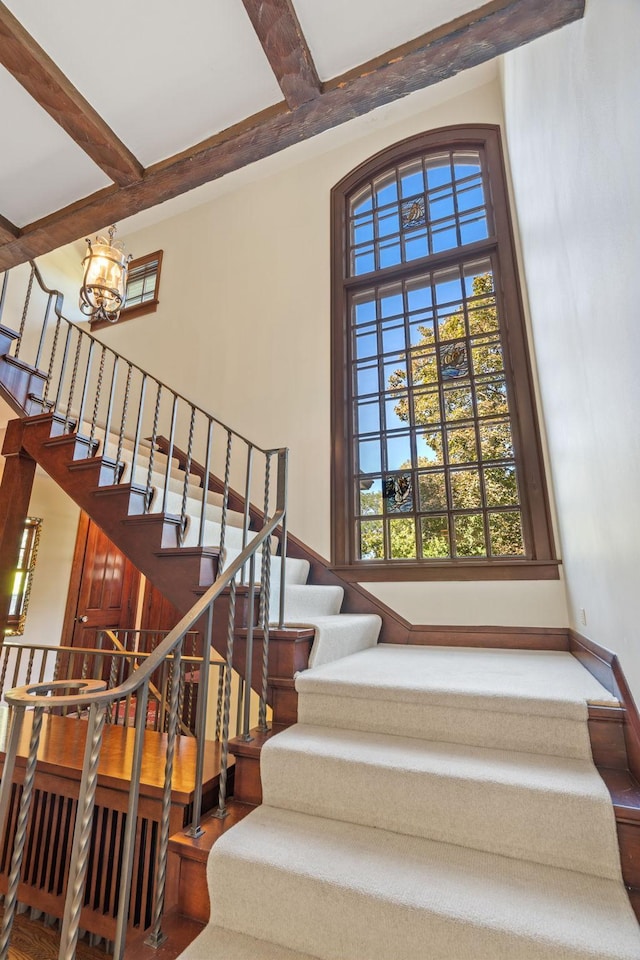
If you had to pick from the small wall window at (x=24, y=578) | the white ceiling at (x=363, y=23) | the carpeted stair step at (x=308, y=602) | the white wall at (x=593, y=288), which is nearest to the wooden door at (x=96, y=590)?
the small wall window at (x=24, y=578)

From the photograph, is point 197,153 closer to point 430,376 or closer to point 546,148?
point 546,148

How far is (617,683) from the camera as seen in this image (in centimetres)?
160

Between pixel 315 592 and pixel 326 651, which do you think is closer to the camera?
pixel 326 651

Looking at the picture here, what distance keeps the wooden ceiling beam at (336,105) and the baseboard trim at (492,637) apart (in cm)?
266

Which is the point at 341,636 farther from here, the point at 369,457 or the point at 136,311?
the point at 136,311

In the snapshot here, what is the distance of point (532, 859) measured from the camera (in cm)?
133

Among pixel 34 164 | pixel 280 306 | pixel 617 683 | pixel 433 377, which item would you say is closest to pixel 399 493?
pixel 433 377

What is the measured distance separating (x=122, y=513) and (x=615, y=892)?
2682mm

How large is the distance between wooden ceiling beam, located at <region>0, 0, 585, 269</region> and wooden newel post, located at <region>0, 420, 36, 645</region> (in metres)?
2.04

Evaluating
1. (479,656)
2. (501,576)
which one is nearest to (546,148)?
(501,576)

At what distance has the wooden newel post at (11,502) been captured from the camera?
3.41 m

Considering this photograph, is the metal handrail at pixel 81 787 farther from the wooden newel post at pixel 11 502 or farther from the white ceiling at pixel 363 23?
the wooden newel post at pixel 11 502

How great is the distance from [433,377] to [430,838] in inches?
112

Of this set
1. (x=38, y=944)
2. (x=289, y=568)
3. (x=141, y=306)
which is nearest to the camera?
(x=38, y=944)
